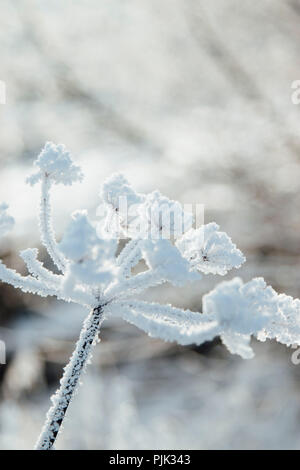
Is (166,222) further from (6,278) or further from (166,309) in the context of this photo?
(6,278)

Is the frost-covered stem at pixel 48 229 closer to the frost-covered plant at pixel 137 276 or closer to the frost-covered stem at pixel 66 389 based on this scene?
the frost-covered plant at pixel 137 276

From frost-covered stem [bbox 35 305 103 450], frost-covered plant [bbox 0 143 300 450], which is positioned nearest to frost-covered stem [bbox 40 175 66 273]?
frost-covered plant [bbox 0 143 300 450]

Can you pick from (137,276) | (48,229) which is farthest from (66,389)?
(48,229)

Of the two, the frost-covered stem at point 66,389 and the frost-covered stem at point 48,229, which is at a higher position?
the frost-covered stem at point 48,229

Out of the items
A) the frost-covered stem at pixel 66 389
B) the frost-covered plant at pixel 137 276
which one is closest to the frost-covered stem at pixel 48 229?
the frost-covered plant at pixel 137 276

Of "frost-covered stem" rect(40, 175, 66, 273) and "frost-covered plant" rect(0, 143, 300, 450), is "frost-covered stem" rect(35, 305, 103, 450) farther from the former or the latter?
"frost-covered stem" rect(40, 175, 66, 273)

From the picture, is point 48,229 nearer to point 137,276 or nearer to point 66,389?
point 137,276
